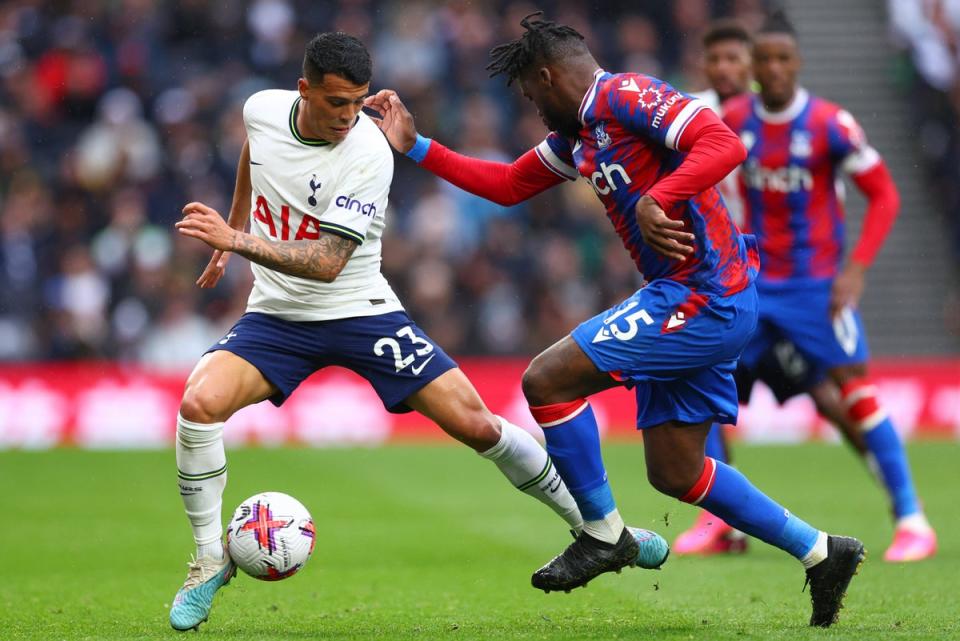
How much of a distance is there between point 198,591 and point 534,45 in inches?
100

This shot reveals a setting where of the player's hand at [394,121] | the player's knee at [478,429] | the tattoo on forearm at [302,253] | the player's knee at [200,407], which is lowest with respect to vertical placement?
the player's knee at [478,429]

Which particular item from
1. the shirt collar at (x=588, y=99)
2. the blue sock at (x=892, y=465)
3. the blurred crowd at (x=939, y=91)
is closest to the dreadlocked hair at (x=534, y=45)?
the shirt collar at (x=588, y=99)

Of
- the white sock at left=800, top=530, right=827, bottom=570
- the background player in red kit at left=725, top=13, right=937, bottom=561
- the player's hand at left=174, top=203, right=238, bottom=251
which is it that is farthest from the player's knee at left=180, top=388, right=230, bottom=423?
the background player in red kit at left=725, top=13, right=937, bottom=561

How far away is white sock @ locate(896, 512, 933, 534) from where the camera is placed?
793 centimetres

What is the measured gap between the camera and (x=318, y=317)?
6098 millimetres

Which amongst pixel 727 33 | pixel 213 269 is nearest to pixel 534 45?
pixel 213 269

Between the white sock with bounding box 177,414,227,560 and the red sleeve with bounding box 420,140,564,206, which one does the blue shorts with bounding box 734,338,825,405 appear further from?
the white sock with bounding box 177,414,227,560

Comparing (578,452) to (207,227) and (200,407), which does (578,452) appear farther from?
(207,227)

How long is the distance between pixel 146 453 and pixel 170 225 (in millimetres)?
2809

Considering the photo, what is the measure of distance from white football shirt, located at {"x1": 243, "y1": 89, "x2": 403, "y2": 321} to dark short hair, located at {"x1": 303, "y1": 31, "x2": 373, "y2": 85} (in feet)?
1.15

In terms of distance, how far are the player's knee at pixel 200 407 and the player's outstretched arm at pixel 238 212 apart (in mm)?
790

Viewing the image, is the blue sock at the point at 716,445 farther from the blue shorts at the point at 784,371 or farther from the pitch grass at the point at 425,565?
the pitch grass at the point at 425,565

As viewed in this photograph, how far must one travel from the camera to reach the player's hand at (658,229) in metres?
5.25

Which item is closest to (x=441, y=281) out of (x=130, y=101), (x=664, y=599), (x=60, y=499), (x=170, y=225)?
(x=170, y=225)
